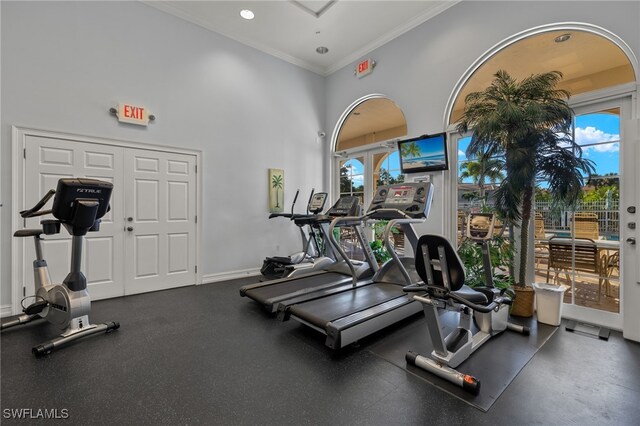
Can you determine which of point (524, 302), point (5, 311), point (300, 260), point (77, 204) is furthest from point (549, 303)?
point (5, 311)

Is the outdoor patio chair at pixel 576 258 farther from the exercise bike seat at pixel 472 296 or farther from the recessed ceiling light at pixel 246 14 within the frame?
the recessed ceiling light at pixel 246 14

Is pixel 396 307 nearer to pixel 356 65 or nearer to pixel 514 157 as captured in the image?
pixel 514 157

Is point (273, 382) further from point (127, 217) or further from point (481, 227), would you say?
point (127, 217)

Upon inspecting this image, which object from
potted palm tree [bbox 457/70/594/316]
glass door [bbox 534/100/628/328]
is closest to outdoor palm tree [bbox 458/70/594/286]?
potted palm tree [bbox 457/70/594/316]

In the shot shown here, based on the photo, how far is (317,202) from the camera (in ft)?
18.4

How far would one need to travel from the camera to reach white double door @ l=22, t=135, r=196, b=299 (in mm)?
3848

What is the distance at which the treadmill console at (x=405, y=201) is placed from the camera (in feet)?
11.8

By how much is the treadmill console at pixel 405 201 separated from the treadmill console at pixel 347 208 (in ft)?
1.32

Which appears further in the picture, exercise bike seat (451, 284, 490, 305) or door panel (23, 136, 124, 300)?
door panel (23, 136, 124, 300)

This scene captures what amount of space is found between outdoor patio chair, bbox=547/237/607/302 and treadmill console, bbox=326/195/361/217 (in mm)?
2507

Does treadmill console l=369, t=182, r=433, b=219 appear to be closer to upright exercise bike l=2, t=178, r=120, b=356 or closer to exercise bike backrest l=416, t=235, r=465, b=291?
exercise bike backrest l=416, t=235, r=465, b=291

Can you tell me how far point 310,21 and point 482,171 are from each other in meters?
3.90

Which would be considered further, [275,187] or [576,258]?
[275,187]

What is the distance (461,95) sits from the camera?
4.59m
